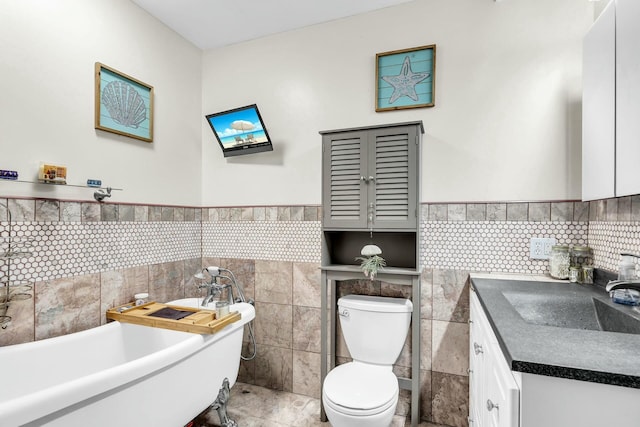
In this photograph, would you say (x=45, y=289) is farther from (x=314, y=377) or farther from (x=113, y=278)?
(x=314, y=377)

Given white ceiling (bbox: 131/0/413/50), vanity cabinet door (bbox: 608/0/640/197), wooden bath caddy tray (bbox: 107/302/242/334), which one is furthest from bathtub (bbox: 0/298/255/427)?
white ceiling (bbox: 131/0/413/50)

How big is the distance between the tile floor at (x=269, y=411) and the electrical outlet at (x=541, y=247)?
1.26 m

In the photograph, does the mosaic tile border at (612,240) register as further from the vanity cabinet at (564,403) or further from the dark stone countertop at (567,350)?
the vanity cabinet at (564,403)

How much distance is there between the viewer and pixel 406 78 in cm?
218

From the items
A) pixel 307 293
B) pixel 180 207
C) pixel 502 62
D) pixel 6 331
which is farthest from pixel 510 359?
pixel 180 207

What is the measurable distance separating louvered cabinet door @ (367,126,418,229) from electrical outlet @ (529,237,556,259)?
28.1 inches

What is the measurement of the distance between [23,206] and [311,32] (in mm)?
2131

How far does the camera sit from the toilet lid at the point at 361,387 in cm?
160

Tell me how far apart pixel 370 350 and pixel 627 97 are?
1.75m

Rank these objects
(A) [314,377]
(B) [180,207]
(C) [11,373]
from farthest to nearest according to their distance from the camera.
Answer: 1. (B) [180,207]
2. (A) [314,377]
3. (C) [11,373]

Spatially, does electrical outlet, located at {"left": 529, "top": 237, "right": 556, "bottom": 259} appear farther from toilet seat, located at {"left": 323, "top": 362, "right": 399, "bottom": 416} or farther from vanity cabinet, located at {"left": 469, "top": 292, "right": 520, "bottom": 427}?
toilet seat, located at {"left": 323, "top": 362, "right": 399, "bottom": 416}

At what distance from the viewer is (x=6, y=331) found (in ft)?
4.95

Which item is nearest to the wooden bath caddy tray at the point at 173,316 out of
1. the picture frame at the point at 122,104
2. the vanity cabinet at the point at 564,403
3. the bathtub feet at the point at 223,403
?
the bathtub feet at the point at 223,403

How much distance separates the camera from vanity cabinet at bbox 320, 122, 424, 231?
1.92 metres
